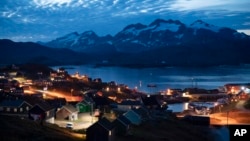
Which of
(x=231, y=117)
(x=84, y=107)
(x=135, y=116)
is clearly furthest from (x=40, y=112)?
(x=231, y=117)

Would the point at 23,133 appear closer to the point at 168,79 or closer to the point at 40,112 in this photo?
the point at 40,112

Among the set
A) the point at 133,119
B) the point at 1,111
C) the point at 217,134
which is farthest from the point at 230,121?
the point at 1,111

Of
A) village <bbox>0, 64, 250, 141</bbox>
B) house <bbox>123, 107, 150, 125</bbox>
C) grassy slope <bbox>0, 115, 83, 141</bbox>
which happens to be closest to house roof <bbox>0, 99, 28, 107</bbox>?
village <bbox>0, 64, 250, 141</bbox>

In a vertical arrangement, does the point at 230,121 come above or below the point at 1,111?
below

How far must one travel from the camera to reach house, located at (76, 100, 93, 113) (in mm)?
39250

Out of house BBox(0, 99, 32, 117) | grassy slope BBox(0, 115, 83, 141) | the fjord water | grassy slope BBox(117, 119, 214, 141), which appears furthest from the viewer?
the fjord water

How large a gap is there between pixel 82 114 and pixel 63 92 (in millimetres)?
25141

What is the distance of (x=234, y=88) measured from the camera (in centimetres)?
8650

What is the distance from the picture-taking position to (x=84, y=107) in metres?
39.8

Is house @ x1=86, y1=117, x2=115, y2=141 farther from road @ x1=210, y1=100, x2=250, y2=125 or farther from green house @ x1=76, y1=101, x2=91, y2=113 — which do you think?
A: road @ x1=210, y1=100, x2=250, y2=125

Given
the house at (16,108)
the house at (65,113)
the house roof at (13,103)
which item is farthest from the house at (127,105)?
the house roof at (13,103)

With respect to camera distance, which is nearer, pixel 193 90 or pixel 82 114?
pixel 82 114

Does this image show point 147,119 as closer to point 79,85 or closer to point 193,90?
point 79,85

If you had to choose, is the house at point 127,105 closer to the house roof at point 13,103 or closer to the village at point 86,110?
the village at point 86,110
